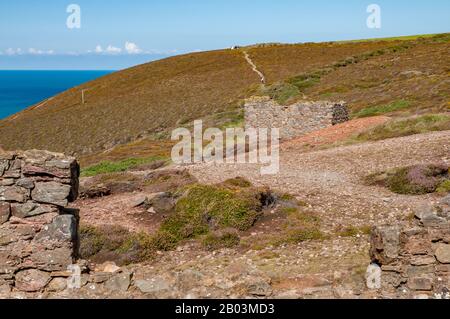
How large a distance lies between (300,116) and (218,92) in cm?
3750

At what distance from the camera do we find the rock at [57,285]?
30.2 ft

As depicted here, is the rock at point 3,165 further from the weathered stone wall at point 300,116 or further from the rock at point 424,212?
the weathered stone wall at point 300,116

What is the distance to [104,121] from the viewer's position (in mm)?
62875

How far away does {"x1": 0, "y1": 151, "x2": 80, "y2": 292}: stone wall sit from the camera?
9320mm

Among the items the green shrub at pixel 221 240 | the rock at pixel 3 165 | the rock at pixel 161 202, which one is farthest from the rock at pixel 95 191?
the rock at pixel 3 165

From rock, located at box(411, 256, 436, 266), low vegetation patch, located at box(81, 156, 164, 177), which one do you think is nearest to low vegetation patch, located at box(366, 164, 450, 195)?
rock, located at box(411, 256, 436, 266)

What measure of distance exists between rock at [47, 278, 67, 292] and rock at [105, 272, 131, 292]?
80 centimetres

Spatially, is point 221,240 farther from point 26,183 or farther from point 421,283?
point 421,283

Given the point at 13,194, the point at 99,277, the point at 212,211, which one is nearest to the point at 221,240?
the point at 212,211

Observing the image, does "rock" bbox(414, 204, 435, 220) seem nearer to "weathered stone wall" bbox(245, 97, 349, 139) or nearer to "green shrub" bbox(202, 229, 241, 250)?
"green shrub" bbox(202, 229, 241, 250)

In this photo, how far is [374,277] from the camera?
9.02 m

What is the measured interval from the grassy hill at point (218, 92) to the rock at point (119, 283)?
25868 millimetres
